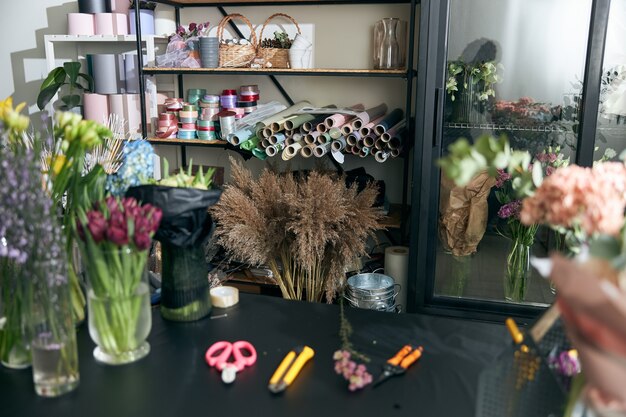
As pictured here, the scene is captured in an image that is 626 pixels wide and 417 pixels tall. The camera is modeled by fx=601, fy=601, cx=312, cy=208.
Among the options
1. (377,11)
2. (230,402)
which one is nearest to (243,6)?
(377,11)

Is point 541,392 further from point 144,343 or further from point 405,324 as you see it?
point 144,343

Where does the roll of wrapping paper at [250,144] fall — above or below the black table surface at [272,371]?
above

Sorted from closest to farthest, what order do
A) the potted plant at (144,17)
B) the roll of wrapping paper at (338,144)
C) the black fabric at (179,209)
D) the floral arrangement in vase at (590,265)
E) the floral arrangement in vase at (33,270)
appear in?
the floral arrangement in vase at (590,265) → the floral arrangement in vase at (33,270) → the black fabric at (179,209) → the roll of wrapping paper at (338,144) → the potted plant at (144,17)

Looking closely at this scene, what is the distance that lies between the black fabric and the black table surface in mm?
208

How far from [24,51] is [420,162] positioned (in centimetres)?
250

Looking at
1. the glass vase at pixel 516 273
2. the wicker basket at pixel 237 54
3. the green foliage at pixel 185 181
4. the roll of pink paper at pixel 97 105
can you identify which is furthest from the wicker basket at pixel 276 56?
the green foliage at pixel 185 181

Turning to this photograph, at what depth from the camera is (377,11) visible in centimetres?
302

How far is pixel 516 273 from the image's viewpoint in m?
2.72

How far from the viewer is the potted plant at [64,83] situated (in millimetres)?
3086

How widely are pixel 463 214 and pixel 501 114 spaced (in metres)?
0.48

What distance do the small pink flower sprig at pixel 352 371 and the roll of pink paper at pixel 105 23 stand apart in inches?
100

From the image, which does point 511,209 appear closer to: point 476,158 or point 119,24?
point 476,158

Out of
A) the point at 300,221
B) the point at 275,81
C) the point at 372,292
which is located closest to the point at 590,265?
the point at 300,221

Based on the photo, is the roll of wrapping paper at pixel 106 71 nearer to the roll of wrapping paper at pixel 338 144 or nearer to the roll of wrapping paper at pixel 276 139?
the roll of wrapping paper at pixel 276 139
